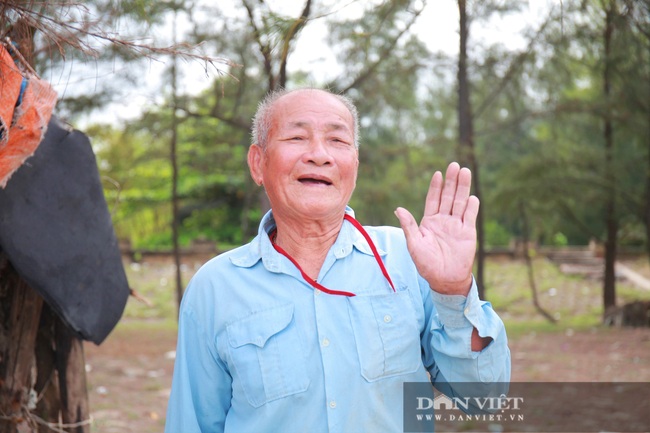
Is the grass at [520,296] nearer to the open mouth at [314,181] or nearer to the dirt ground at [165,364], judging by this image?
the dirt ground at [165,364]

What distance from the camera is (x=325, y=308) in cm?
201

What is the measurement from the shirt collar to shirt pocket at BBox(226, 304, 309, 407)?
151 mm

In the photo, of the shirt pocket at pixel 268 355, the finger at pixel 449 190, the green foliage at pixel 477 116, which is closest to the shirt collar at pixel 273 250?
the shirt pocket at pixel 268 355

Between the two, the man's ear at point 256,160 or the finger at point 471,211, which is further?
the man's ear at point 256,160

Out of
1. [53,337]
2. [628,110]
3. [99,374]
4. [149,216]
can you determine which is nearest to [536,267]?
[628,110]

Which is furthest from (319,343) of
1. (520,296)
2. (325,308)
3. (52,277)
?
(520,296)

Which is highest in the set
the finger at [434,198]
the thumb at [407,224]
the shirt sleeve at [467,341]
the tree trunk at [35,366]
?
the finger at [434,198]

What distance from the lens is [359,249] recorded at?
2.14 meters

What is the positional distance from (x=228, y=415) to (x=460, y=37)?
7.16 metres

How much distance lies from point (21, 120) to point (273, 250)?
89 centimetres

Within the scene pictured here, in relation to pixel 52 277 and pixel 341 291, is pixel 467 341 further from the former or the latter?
pixel 52 277

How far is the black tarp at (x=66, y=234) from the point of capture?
2.78 m

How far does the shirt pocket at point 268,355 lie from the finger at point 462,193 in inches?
20.1

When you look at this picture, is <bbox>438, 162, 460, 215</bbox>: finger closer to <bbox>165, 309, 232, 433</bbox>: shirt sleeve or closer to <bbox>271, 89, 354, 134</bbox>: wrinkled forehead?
<bbox>271, 89, 354, 134</bbox>: wrinkled forehead
